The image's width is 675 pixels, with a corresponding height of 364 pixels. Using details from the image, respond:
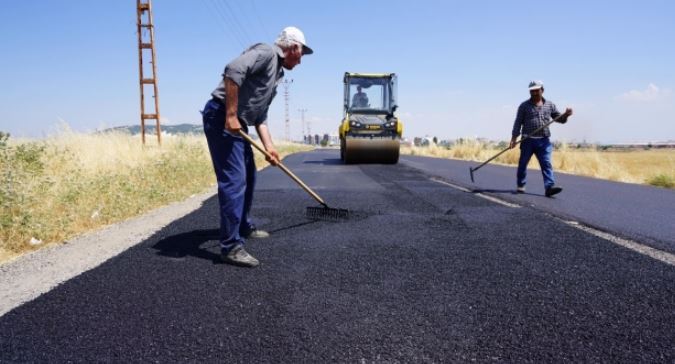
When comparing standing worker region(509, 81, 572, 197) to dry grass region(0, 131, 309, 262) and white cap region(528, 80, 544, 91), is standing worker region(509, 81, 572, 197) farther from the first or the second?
dry grass region(0, 131, 309, 262)

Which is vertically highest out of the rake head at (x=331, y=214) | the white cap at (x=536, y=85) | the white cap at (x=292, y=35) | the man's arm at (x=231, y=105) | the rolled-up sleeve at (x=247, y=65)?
the white cap at (x=536, y=85)

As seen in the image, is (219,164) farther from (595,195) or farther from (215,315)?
(595,195)

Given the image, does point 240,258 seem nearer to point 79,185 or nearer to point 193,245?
point 193,245

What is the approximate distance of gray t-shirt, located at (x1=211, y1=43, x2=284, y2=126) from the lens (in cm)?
333

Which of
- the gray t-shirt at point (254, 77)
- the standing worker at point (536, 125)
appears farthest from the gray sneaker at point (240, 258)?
the standing worker at point (536, 125)

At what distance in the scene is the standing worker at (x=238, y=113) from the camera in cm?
335

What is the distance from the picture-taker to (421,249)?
12.2 ft

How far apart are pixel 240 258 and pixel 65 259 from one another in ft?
4.62

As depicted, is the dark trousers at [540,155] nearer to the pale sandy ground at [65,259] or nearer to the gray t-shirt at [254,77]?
the gray t-shirt at [254,77]

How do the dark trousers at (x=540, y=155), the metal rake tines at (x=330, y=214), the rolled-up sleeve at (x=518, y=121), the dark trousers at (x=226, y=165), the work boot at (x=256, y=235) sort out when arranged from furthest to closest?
the rolled-up sleeve at (x=518, y=121) → the dark trousers at (x=540, y=155) → the metal rake tines at (x=330, y=214) → the work boot at (x=256, y=235) → the dark trousers at (x=226, y=165)

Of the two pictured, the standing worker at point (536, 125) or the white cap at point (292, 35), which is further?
the standing worker at point (536, 125)

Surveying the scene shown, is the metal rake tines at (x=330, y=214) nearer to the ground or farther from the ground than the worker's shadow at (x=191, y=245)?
farther from the ground

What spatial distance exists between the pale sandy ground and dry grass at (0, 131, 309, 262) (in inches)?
11.6

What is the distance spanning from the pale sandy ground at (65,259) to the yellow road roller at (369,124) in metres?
10.5
